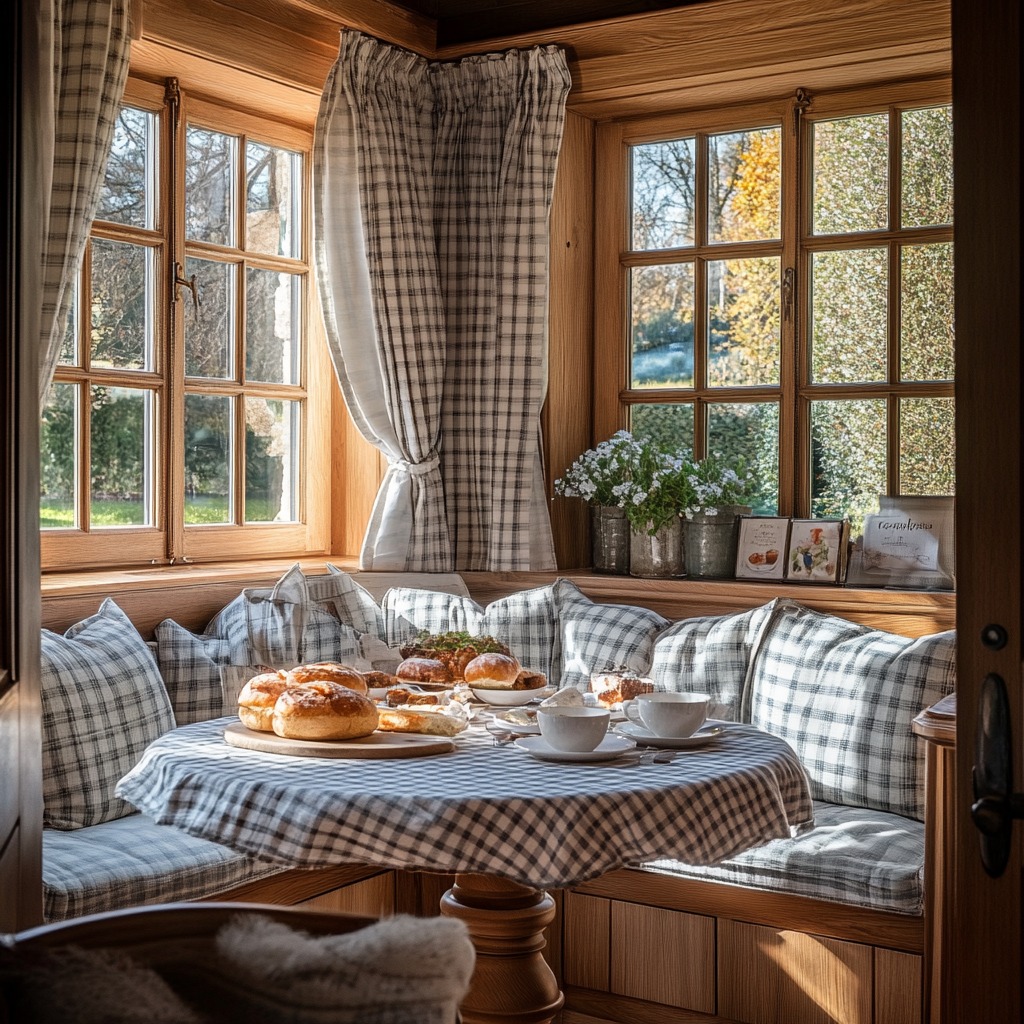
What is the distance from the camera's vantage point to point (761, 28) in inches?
142

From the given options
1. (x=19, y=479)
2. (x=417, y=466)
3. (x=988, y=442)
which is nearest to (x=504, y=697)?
(x=19, y=479)

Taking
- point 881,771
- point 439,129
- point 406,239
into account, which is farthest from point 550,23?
point 881,771

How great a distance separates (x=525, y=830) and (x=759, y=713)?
153cm

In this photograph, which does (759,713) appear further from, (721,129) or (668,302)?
(721,129)

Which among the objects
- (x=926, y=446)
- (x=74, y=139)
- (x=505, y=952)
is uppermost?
(x=74, y=139)

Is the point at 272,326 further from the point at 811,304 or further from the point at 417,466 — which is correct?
the point at 811,304

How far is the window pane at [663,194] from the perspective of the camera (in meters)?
4.02

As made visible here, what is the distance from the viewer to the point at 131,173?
3.57 meters

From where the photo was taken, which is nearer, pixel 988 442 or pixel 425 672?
pixel 988 442

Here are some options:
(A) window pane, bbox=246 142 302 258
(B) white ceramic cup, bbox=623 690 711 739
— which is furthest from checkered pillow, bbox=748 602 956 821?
(A) window pane, bbox=246 142 302 258

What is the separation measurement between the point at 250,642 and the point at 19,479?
6.07 ft

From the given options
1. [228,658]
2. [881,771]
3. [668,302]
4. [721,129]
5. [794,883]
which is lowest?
[794,883]

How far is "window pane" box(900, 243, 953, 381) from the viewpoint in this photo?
3.63 metres

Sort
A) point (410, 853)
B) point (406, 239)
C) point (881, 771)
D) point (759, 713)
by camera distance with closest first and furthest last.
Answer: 1. point (410, 853)
2. point (881, 771)
3. point (759, 713)
4. point (406, 239)
